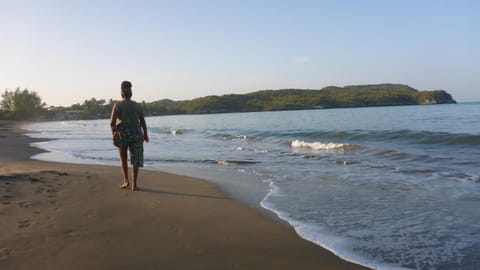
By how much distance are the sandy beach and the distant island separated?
94448 mm

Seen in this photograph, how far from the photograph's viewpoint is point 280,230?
478 centimetres

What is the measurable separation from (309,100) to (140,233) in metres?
127

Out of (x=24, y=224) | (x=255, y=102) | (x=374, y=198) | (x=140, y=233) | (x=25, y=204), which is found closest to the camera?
(x=140, y=233)

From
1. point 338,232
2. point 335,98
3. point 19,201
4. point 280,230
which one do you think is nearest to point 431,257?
point 338,232

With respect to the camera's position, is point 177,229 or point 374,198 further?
point 374,198

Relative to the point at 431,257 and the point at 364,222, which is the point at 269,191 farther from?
the point at 431,257

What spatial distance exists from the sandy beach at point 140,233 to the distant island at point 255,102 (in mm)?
94448

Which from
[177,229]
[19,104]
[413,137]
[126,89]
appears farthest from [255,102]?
[177,229]

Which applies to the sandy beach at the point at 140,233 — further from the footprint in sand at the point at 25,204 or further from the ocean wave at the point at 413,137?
the ocean wave at the point at 413,137

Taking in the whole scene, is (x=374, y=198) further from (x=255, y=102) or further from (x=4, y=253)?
(x=255, y=102)

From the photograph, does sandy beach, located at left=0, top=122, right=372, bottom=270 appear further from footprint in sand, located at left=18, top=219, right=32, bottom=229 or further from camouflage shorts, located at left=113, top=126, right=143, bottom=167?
camouflage shorts, located at left=113, top=126, right=143, bottom=167

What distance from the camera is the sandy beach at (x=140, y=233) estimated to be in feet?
12.0

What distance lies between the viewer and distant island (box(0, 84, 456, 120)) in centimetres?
9731

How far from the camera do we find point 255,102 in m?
141
